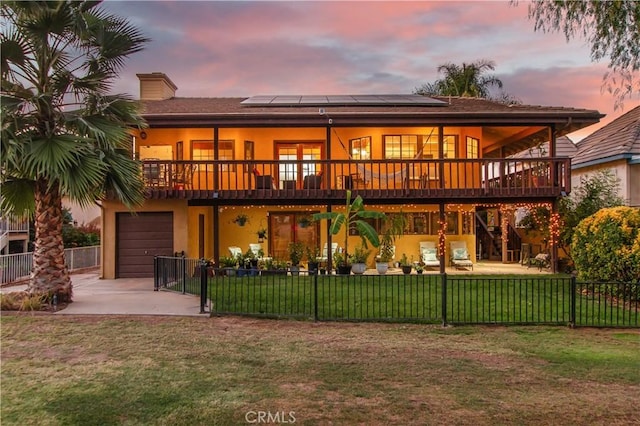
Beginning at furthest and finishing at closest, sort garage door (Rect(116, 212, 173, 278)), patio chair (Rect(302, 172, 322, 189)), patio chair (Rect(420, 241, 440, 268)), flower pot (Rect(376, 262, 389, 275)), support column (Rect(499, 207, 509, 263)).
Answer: support column (Rect(499, 207, 509, 263)) < patio chair (Rect(420, 241, 440, 268)) < garage door (Rect(116, 212, 173, 278)) < patio chair (Rect(302, 172, 322, 189)) < flower pot (Rect(376, 262, 389, 275))

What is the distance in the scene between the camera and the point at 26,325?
31.4 ft

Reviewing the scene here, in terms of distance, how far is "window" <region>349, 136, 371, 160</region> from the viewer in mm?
20438

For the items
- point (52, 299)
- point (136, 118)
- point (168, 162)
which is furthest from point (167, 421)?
point (168, 162)

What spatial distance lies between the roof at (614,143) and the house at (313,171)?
1.64 meters

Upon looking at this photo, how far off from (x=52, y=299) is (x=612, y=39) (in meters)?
12.8

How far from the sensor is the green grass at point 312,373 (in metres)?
5.30


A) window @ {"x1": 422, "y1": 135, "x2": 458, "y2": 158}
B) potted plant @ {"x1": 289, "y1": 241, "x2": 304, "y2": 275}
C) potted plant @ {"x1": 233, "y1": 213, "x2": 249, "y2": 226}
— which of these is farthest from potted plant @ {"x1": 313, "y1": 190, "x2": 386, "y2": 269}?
window @ {"x1": 422, "y1": 135, "x2": 458, "y2": 158}

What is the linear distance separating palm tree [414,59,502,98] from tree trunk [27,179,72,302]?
2901 cm

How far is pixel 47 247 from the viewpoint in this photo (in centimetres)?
1148

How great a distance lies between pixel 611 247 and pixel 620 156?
6784 millimetres

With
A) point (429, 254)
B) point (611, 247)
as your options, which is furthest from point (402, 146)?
point (611, 247)

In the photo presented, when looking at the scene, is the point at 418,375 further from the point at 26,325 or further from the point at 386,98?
the point at 386,98

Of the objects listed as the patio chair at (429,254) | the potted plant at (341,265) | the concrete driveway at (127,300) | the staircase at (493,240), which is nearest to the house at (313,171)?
the patio chair at (429,254)

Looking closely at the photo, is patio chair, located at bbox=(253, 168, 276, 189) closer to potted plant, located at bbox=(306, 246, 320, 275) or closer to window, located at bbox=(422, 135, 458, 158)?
potted plant, located at bbox=(306, 246, 320, 275)
